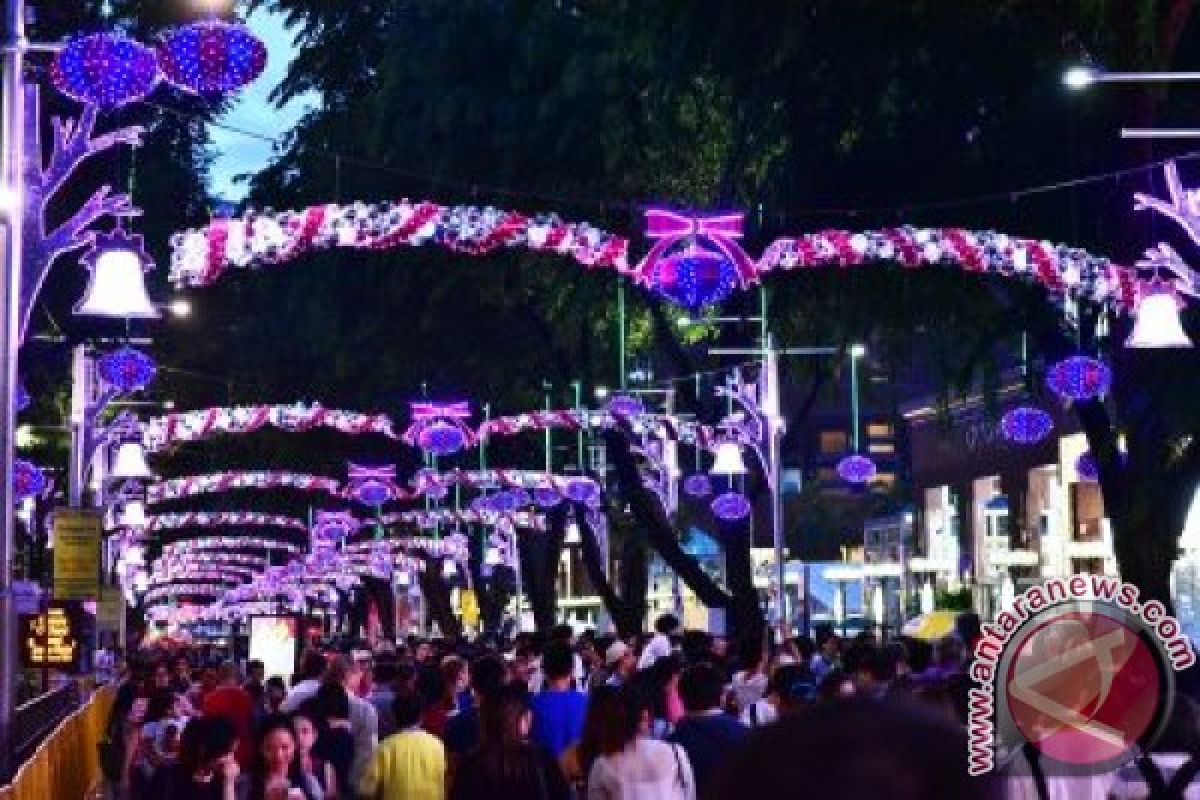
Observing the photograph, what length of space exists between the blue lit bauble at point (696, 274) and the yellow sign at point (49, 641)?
1381cm

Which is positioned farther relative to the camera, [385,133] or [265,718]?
[385,133]

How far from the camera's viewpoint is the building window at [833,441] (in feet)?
409

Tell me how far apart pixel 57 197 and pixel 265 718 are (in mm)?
22804

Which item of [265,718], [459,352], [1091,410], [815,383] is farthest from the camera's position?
[459,352]

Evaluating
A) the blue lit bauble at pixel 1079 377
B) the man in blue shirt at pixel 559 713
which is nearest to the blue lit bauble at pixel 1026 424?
the blue lit bauble at pixel 1079 377

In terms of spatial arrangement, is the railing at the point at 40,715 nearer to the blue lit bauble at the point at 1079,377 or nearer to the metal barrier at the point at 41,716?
the metal barrier at the point at 41,716

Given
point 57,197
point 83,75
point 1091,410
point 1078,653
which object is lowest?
point 1078,653

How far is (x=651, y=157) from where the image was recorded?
34.1m

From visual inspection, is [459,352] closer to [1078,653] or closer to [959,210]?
[959,210]

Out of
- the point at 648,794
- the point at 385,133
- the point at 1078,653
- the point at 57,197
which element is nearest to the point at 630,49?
the point at 385,133

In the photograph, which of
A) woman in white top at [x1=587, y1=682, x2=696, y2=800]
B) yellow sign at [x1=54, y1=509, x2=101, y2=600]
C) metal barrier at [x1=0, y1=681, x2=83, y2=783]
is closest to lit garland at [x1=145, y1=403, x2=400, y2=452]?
metal barrier at [x1=0, y1=681, x2=83, y2=783]

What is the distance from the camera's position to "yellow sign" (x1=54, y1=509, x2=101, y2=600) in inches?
1133

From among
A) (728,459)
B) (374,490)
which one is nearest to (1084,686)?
(728,459)

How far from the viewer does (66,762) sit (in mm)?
21844
